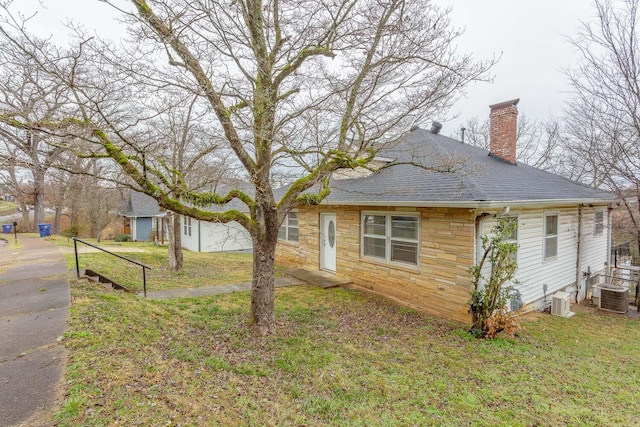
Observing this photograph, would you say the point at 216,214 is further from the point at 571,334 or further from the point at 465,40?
the point at 571,334

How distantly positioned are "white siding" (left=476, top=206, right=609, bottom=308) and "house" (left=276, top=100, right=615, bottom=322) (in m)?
0.03

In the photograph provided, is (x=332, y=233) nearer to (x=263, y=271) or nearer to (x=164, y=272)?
(x=263, y=271)

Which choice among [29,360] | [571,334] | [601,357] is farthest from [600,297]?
[29,360]

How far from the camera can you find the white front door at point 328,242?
1078cm

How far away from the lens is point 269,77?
496 cm

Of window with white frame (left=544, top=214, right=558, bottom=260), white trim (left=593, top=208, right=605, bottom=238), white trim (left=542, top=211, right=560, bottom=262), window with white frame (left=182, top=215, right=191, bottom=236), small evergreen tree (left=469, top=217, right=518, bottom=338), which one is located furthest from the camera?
window with white frame (left=182, top=215, right=191, bottom=236)

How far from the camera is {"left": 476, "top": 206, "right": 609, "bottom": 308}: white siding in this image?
7812 mm

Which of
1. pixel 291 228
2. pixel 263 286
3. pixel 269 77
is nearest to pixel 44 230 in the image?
pixel 291 228

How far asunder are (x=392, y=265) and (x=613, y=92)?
7.95 m

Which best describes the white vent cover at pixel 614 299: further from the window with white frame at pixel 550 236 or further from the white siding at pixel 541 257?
the window with white frame at pixel 550 236

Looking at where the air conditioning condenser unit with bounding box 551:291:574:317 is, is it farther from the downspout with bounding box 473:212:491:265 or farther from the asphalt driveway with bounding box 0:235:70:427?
the asphalt driveway with bounding box 0:235:70:427

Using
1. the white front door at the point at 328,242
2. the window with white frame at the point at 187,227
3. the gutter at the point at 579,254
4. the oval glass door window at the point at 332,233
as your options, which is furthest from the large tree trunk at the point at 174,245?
the gutter at the point at 579,254

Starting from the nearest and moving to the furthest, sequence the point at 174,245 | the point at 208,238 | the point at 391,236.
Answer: the point at 391,236
the point at 174,245
the point at 208,238

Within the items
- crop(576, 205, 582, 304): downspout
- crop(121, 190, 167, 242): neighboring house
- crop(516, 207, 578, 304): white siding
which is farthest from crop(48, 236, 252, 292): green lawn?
crop(121, 190, 167, 242): neighboring house
